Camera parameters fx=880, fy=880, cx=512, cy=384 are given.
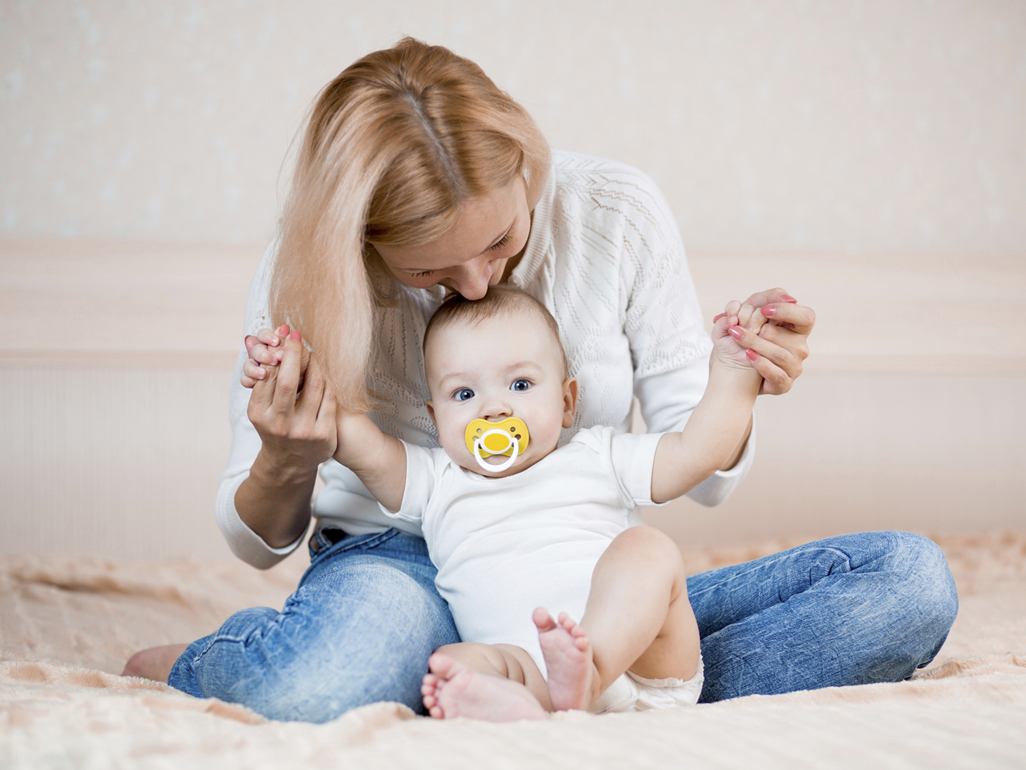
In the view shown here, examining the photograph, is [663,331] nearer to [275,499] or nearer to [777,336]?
[777,336]

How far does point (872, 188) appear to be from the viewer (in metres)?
2.07

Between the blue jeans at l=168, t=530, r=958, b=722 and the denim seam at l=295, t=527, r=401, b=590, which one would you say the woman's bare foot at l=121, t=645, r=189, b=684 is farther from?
the denim seam at l=295, t=527, r=401, b=590

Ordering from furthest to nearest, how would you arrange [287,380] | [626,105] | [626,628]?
[626,105] → [287,380] → [626,628]

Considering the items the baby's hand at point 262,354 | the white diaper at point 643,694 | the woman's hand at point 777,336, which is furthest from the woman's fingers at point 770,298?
the baby's hand at point 262,354

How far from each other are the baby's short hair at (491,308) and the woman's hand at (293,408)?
17 centimetres

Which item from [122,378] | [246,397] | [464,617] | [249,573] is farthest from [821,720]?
[122,378]

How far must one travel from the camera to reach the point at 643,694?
81 centimetres

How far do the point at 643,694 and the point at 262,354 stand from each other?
49 cm

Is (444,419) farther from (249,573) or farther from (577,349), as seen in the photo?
(249,573)

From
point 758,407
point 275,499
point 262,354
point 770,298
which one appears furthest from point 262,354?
point 758,407

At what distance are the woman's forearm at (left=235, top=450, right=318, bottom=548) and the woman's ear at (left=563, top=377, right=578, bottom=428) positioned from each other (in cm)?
29

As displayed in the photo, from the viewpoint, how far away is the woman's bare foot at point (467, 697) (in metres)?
0.66

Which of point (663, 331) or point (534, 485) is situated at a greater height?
point (663, 331)

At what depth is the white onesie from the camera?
842 mm
